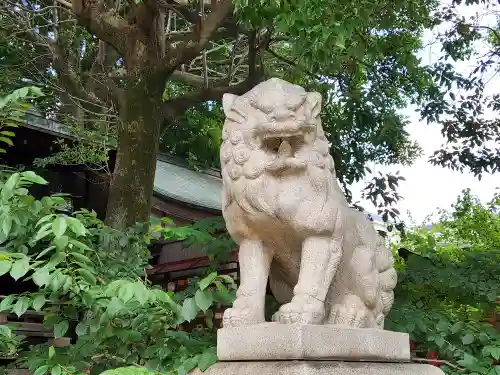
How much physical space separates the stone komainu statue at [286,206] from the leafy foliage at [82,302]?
0.30m

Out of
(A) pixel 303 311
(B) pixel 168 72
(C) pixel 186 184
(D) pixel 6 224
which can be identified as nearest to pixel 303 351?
(A) pixel 303 311

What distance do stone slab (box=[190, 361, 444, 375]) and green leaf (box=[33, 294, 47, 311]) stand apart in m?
0.78

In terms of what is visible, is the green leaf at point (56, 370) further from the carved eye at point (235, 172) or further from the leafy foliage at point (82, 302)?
the carved eye at point (235, 172)

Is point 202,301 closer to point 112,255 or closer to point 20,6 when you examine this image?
point 112,255

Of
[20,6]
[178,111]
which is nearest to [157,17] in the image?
[178,111]

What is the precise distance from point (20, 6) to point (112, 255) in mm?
4502

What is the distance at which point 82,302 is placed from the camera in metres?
2.93

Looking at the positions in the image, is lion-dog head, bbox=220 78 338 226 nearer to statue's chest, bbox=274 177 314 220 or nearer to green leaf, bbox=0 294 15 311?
statue's chest, bbox=274 177 314 220

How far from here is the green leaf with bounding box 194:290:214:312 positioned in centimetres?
278

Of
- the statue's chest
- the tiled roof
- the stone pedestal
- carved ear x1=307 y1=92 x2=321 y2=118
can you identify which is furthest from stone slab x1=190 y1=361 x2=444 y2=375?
the tiled roof

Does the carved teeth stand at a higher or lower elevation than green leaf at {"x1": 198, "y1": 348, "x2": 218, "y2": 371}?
higher

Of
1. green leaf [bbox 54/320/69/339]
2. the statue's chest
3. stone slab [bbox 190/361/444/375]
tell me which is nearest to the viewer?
stone slab [bbox 190/361/444/375]

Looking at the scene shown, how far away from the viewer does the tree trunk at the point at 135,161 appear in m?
5.95

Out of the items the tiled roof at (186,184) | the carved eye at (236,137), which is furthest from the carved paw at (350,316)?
the tiled roof at (186,184)
